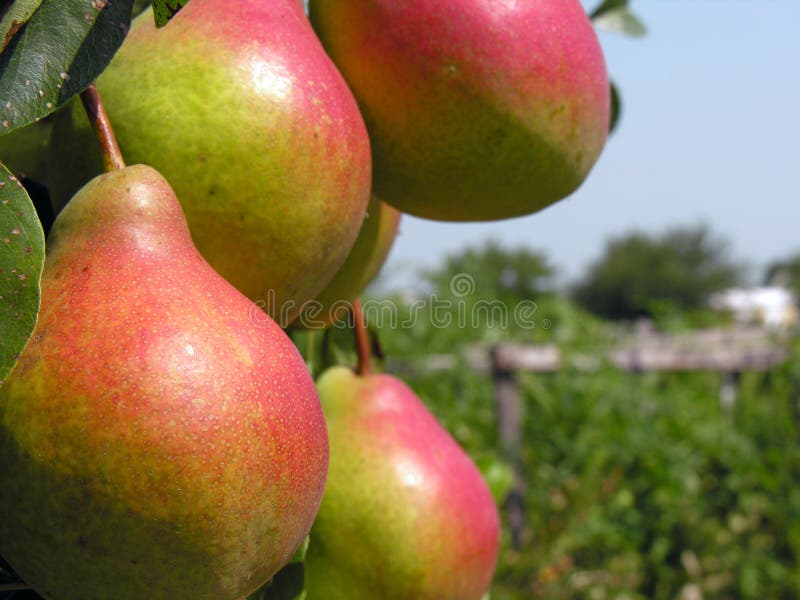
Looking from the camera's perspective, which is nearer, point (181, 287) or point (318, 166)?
point (181, 287)

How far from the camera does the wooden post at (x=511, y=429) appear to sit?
3904mm

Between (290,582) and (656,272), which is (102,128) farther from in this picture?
(656,272)

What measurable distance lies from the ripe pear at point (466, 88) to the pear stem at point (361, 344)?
22 centimetres

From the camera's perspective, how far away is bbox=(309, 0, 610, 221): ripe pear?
0.66 metres

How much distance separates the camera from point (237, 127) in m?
0.56

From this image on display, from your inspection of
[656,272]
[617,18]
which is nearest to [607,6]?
[617,18]

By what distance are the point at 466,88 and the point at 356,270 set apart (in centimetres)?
21

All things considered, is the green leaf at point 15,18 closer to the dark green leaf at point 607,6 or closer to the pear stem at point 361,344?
the pear stem at point 361,344

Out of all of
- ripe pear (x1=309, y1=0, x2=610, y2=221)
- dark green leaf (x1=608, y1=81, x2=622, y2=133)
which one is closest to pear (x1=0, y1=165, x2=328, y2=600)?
ripe pear (x1=309, y1=0, x2=610, y2=221)

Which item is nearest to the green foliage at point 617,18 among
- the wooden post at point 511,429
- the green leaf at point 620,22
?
the green leaf at point 620,22

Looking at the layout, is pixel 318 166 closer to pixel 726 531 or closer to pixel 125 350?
pixel 125 350

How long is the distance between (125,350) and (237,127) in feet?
0.61

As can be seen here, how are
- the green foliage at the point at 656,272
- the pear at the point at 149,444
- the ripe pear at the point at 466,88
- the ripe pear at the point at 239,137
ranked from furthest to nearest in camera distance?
the green foliage at the point at 656,272
the ripe pear at the point at 466,88
the ripe pear at the point at 239,137
the pear at the point at 149,444

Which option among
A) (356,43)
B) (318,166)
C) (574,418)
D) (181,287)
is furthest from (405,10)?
(574,418)
